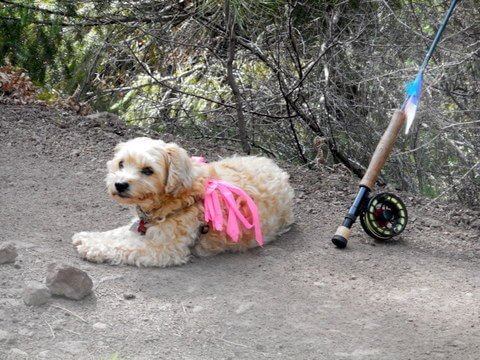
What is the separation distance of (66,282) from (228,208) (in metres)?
1.61

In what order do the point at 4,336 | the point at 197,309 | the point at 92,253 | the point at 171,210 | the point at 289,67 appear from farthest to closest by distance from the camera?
1. the point at 289,67
2. the point at 171,210
3. the point at 92,253
4. the point at 197,309
5. the point at 4,336

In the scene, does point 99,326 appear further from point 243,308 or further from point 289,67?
point 289,67

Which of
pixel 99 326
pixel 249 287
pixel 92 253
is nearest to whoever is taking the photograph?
pixel 99 326

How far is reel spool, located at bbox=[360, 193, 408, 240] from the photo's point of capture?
609 centimetres

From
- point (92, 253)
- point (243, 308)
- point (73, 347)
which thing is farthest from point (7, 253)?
point (243, 308)

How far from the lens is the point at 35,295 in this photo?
170 inches

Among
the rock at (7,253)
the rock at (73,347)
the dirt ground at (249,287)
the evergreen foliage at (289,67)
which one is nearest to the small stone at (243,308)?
the dirt ground at (249,287)

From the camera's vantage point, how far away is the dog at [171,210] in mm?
5430

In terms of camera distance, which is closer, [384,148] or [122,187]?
[122,187]

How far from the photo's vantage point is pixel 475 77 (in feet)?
27.5

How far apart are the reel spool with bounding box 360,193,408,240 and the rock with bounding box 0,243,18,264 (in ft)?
8.53

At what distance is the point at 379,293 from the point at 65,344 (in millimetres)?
2142

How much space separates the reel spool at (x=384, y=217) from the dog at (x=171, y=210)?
747 millimetres

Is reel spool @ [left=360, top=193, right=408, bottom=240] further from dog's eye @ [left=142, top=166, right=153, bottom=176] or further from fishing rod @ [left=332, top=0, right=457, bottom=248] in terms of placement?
dog's eye @ [left=142, top=166, right=153, bottom=176]
